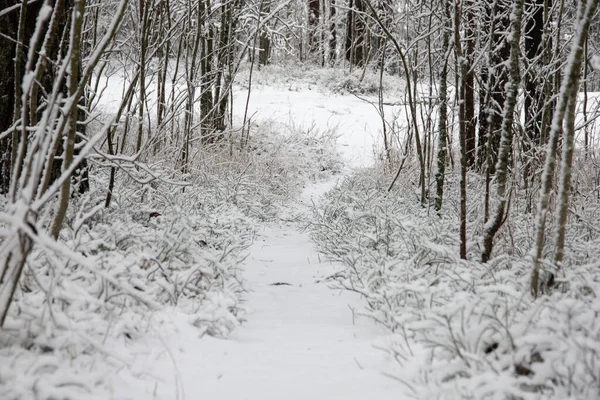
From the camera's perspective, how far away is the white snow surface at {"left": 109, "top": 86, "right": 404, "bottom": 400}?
4.92 ft

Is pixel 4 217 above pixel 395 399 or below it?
above

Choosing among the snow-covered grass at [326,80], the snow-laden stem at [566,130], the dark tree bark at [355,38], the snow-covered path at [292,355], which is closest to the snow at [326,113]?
the snow-covered grass at [326,80]

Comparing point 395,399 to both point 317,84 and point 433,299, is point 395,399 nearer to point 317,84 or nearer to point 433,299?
point 433,299

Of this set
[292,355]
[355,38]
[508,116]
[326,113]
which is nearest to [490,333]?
[292,355]

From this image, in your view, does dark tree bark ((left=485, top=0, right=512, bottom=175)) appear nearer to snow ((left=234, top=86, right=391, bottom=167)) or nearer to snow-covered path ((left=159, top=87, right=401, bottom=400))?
snow-covered path ((left=159, top=87, right=401, bottom=400))

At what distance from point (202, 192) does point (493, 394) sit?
408 cm

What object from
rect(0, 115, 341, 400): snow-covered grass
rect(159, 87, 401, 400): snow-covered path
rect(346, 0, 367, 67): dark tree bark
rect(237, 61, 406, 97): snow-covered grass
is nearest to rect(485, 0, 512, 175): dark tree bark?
rect(159, 87, 401, 400): snow-covered path

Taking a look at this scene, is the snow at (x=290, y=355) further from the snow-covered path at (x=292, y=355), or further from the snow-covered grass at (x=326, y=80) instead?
the snow-covered grass at (x=326, y=80)

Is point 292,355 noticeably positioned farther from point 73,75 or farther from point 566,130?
point 566,130

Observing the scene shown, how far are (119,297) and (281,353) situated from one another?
2.30 feet

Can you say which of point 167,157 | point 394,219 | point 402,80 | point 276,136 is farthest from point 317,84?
point 394,219

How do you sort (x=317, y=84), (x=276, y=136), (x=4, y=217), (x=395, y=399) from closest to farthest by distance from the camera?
(x=4, y=217) → (x=395, y=399) → (x=276, y=136) → (x=317, y=84)

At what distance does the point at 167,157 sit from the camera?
212 inches

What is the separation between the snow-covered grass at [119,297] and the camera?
1295mm
